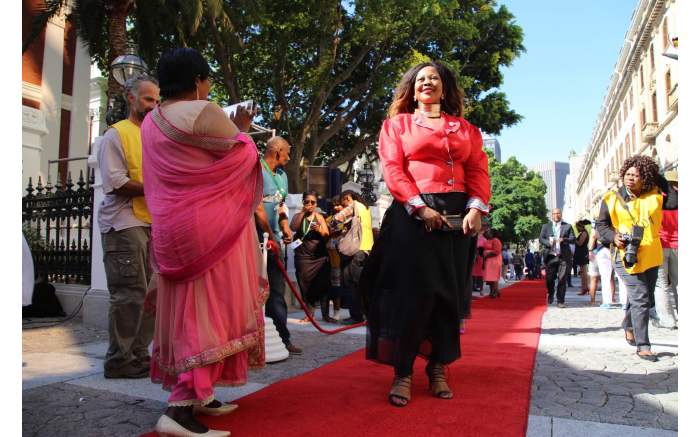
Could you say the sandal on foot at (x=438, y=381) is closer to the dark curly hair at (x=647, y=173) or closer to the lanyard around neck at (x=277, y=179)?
the lanyard around neck at (x=277, y=179)

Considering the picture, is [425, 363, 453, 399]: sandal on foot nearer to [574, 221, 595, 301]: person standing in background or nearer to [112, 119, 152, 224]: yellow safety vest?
[112, 119, 152, 224]: yellow safety vest

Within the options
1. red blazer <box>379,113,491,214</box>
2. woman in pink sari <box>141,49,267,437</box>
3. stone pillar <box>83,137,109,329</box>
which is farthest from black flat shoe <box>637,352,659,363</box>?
stone pillar <box>83,137,109,329</box>

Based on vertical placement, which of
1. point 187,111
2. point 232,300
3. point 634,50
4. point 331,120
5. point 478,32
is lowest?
point 232,300

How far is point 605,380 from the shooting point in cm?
348

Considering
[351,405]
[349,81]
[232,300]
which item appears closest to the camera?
[232,300]

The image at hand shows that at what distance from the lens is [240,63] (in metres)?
17.3

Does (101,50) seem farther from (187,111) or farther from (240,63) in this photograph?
(187,111)

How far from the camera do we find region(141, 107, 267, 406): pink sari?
95.6 inches

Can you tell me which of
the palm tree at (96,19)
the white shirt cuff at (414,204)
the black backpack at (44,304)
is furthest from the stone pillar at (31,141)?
the white shirt cuff at (414,204)

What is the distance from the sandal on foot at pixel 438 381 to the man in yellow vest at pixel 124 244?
1967 mm

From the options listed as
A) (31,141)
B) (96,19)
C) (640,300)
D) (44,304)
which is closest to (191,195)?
(640,300)

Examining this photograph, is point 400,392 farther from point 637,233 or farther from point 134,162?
point 637,233

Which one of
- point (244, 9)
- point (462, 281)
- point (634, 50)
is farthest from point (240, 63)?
point (634, 50)

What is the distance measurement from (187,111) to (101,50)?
13436 millimetres
